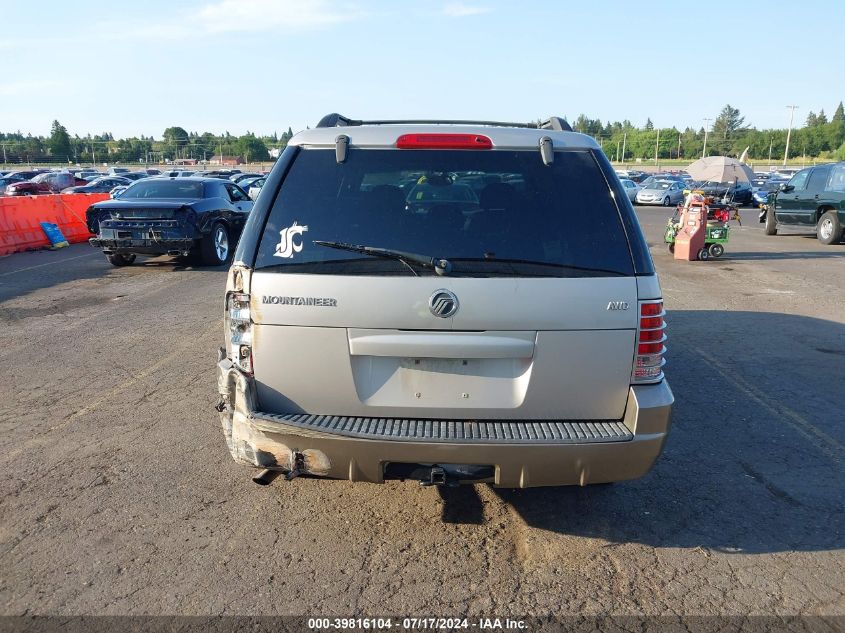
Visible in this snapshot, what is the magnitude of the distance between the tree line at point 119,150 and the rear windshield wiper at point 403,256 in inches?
3933

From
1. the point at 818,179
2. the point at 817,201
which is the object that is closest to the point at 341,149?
the point at 817,201

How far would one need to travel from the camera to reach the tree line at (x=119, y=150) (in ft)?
321

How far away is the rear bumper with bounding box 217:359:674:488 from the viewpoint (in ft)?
10.2

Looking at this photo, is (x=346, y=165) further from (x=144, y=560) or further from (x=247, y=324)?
(x=144, y=560)

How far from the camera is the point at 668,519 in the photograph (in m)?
3.84

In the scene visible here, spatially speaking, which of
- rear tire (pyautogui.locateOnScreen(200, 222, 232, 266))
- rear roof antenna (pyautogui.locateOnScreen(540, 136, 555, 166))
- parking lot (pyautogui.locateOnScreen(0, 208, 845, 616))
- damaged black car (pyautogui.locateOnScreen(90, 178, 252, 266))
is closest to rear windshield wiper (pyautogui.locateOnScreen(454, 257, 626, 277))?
rear roof antenna (pyautogui.locateOnScreen(540, 136, 555, 166))

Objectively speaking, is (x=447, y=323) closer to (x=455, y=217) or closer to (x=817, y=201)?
(x=455, y=217)

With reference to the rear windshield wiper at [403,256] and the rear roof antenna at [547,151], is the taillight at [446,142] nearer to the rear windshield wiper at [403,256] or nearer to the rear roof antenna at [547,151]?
the rear roof antenna at [547,151]

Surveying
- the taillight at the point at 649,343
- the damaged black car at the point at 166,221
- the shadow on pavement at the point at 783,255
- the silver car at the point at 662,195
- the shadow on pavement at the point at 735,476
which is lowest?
the silver car at the point at 662,195

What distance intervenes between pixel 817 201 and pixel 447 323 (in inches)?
735

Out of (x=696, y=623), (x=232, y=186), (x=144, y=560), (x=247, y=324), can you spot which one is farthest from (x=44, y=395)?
(x=232, y=186)

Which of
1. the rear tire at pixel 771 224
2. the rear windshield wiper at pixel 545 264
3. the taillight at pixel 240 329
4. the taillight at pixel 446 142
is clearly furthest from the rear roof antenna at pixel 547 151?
the rear tire at pixel 771 224

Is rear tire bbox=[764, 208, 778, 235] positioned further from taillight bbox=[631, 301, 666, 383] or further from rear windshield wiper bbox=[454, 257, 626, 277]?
rear windshield wiper bbox=[454, 257, 626, 277]

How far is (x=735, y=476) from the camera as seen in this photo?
14.4ft
